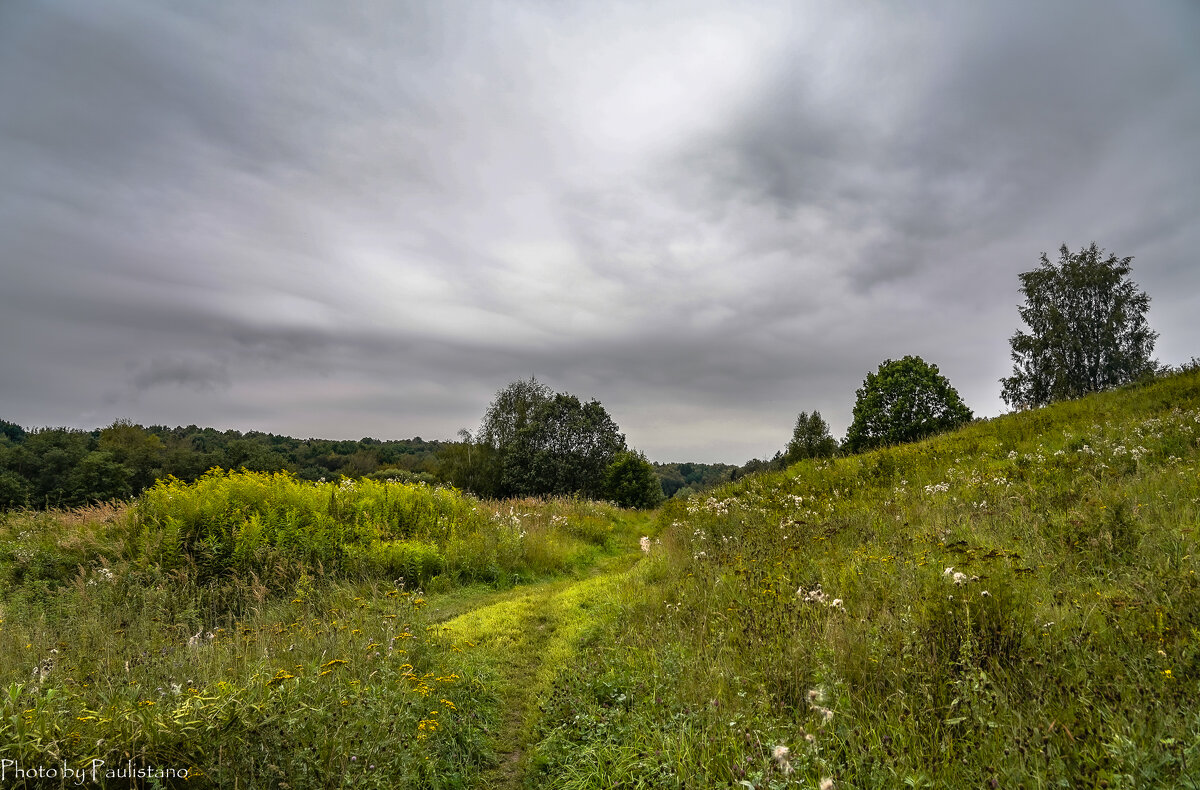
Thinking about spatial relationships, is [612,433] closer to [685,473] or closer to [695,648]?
Result: [695,648]

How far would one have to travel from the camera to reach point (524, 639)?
23.3 feet

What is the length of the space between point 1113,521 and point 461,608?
30.1ft

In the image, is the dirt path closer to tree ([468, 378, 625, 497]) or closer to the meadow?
the meadow

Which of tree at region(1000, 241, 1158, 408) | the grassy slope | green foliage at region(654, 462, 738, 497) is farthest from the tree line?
green foliage at region(654, 462, 738, 497)

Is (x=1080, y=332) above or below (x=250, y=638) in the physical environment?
above

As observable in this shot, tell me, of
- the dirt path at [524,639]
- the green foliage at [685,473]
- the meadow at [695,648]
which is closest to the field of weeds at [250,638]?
the meadow at [695,648]

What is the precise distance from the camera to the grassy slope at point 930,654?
2.72 metres

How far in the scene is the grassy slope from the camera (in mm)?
2719

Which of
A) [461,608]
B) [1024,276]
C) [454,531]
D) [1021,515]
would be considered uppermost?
[1024,276]

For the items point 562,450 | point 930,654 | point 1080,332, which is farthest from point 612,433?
point 930,654

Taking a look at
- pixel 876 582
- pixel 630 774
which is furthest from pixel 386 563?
pixel 876 582

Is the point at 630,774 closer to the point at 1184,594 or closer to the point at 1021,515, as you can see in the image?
the point at 1184,594

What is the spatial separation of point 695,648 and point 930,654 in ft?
7.04

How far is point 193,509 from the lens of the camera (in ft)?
33.0
